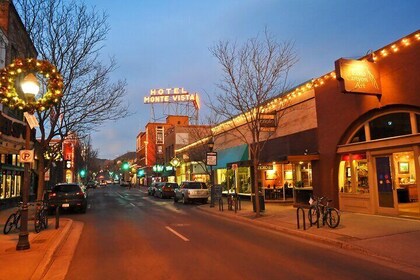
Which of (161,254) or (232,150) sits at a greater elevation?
(232,150)

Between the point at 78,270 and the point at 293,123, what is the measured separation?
1690 cm

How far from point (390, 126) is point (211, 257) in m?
10.2

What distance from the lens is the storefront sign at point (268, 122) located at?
23.3m

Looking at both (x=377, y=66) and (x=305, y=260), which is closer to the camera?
(x=305, y=260)

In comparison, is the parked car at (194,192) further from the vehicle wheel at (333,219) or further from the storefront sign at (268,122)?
the vehicle wheel at (333,219)

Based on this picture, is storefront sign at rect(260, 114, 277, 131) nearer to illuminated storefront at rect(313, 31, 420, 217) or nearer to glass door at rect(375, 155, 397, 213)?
illuminated storefront at rect(313, 31, 420, 217)

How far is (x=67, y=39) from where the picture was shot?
19.0m

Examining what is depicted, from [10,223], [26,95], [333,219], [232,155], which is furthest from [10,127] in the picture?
[232,155]

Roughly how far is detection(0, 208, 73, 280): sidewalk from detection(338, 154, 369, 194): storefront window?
12.4 meters

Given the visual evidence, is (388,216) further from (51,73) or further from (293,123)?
(51,73)

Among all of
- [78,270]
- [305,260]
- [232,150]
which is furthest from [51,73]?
[232,150]

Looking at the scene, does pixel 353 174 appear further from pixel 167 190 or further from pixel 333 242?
pixel 167 190

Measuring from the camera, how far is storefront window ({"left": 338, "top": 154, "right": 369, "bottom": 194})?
17.5 metres

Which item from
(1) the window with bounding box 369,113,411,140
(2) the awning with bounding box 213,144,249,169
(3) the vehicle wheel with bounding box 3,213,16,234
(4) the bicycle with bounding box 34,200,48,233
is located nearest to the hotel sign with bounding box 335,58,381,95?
(1) the window with bounding box 369,113,411,140
